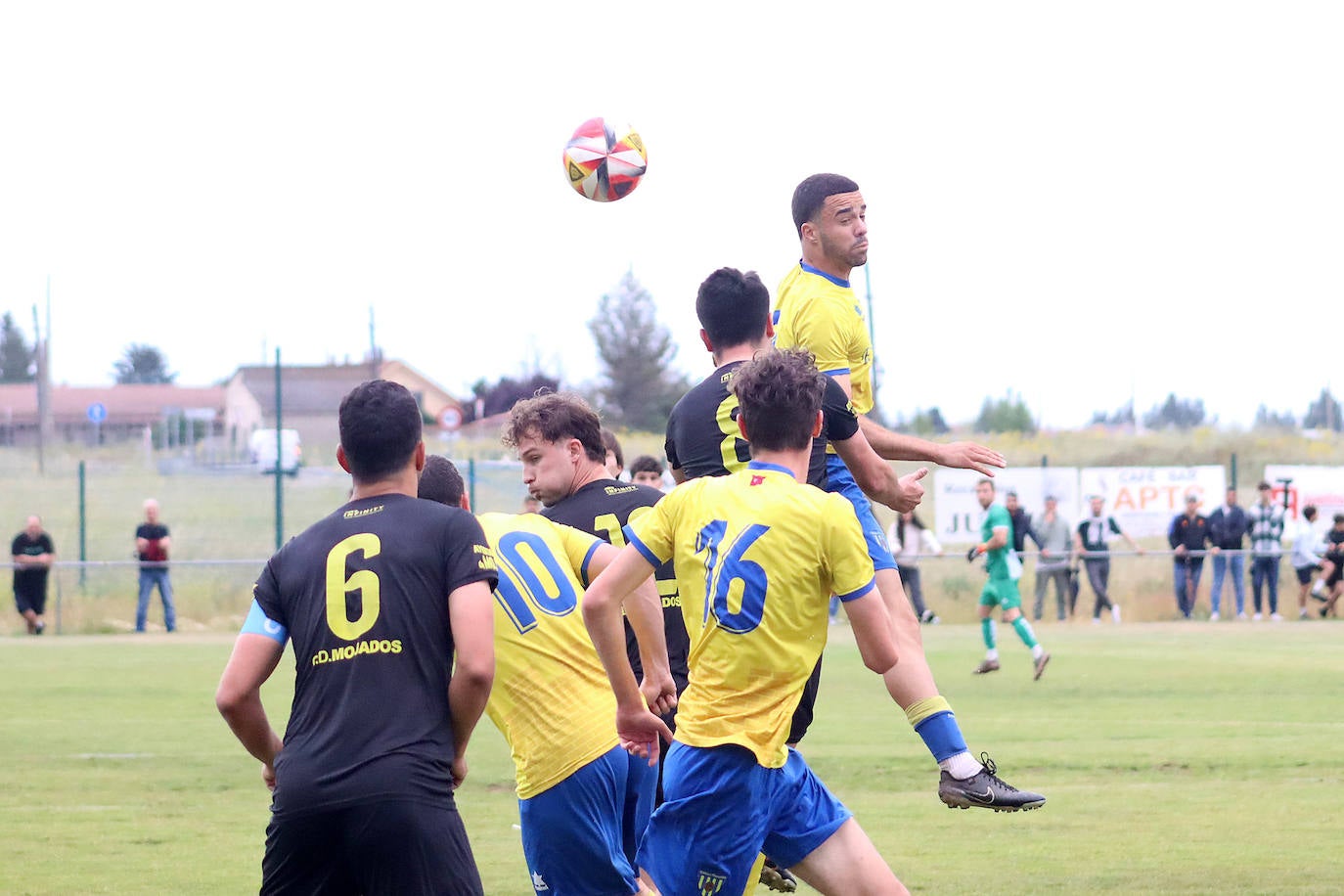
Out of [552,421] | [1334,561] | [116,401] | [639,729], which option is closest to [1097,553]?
[1334,561]

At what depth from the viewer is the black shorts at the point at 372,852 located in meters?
4.20

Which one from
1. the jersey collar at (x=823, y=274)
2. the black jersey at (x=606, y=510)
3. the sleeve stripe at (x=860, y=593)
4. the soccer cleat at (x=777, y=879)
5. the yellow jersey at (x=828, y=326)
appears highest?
the jersey collar at (x=823, y=274)

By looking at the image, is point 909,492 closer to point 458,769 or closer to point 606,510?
point 606,510

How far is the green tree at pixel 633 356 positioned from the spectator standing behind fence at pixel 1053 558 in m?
53.4

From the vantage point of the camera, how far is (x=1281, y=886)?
7219mm

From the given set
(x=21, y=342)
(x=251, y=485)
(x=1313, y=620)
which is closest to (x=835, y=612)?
(x=1313, y=620)

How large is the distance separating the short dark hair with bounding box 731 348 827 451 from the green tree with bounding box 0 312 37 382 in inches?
4816

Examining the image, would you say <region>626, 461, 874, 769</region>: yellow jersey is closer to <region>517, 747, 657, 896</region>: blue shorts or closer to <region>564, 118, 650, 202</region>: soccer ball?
<region>517, 747, 657, 896</region>: blue shorts

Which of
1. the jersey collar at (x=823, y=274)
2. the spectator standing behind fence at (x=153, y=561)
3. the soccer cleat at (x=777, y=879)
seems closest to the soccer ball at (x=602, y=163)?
the jersey collar at (x=823, y=274)

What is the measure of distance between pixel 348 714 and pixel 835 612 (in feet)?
80.9

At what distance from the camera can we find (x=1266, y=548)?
1088 inches

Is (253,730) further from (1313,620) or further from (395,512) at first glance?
(1313,620)

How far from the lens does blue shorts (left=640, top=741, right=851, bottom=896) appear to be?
4.73 meters

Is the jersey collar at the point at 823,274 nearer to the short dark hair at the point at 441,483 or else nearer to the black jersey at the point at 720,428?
the black jersey at the point at 720,428
